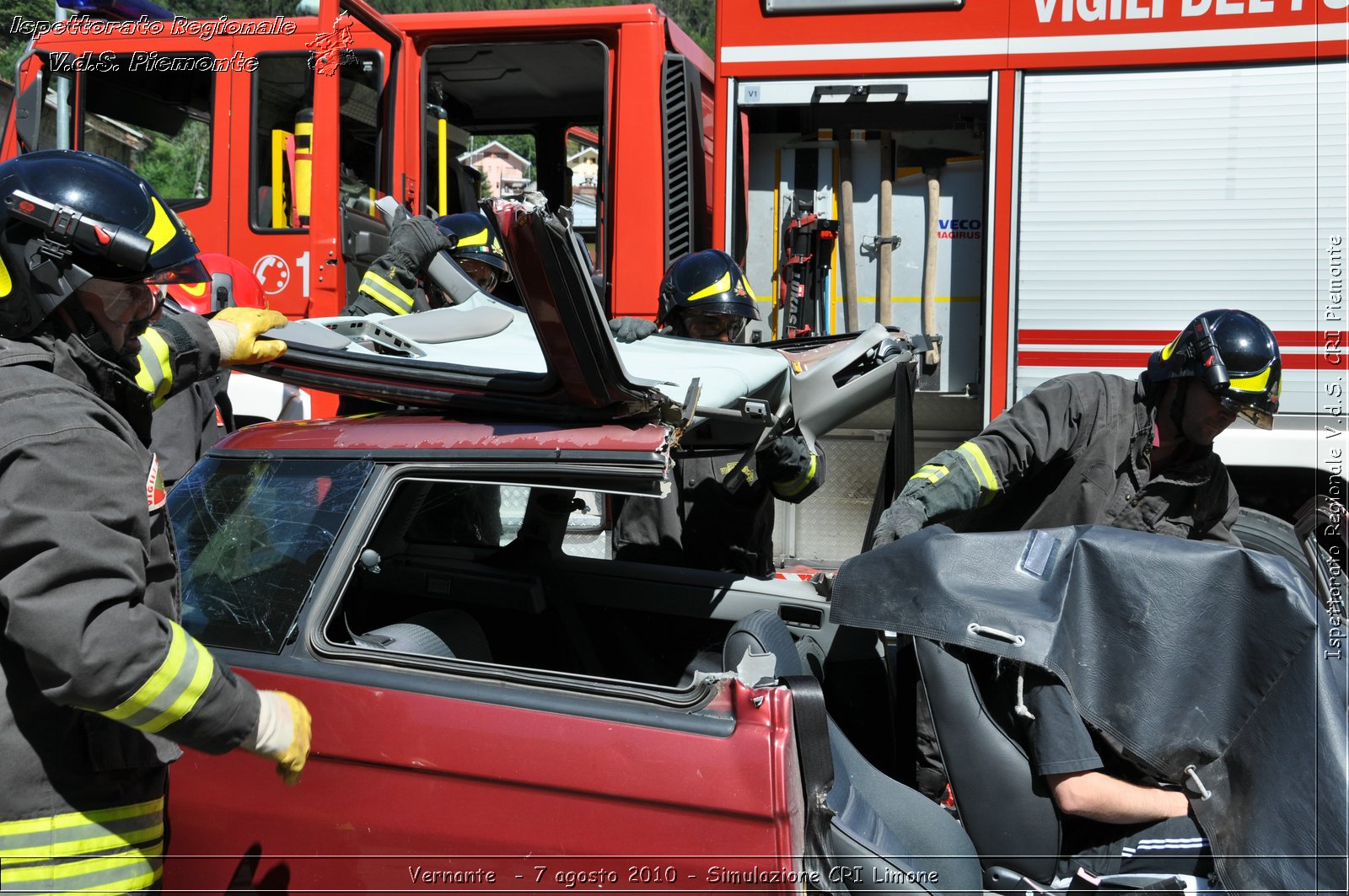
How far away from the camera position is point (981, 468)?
2.82 metres

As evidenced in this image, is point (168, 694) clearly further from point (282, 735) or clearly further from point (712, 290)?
point (712, 290)

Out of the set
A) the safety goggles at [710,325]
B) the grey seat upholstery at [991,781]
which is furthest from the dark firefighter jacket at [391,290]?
the grey seat upholstery at [991,781]

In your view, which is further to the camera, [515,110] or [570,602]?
[515,110]

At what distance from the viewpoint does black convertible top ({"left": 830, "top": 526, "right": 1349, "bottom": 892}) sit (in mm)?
1812

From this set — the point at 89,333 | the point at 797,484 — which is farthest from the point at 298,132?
the point at 89,333

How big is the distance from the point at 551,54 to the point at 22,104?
2.60m

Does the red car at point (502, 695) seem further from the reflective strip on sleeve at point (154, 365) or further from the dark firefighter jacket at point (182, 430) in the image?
the dark firefighter jacket at point (182, 430)

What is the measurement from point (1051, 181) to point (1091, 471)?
1.82 m

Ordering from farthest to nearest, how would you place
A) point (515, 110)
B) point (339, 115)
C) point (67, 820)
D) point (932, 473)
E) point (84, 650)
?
point (515, 110), point (339, 115), point (932, 473), point (67, 820), point (84, 650)

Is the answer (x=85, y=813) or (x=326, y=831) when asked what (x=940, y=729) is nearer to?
(x=326, y=831)

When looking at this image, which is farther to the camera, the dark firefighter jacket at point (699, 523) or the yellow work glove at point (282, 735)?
the dark firefighter jacket at point (699, 523)

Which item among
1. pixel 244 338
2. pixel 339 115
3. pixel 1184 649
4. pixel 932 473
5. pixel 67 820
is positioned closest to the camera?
pixel 67 820

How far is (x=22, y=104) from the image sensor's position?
16.5 feet

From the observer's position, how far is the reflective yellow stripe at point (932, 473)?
270 cm
